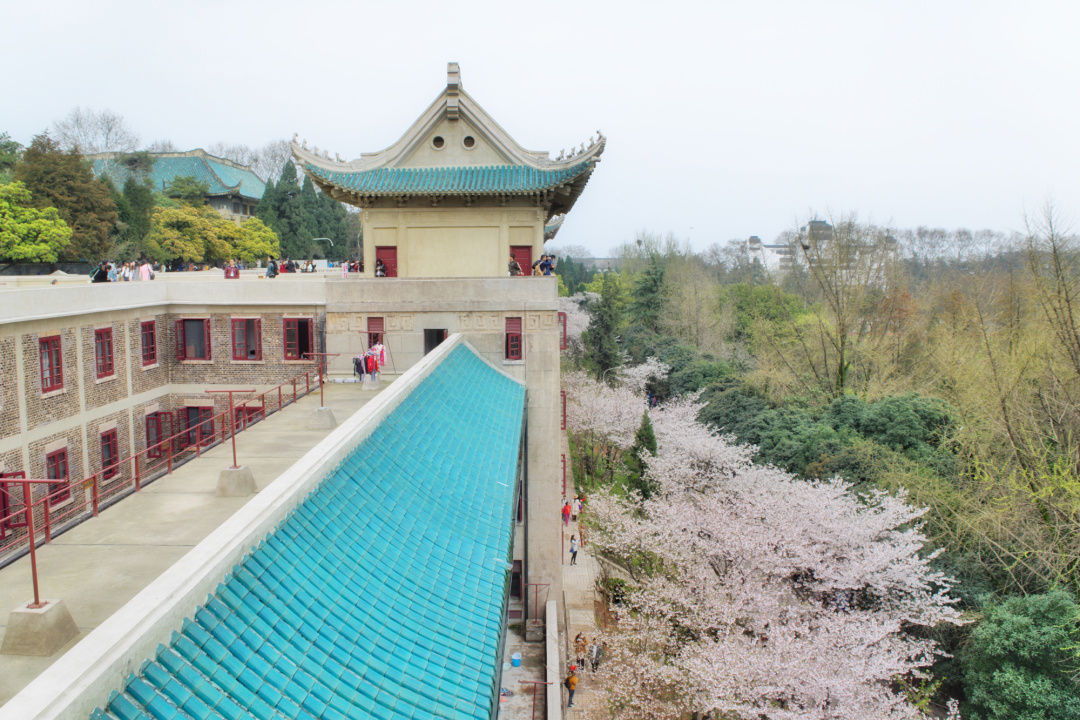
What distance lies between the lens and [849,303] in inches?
1297

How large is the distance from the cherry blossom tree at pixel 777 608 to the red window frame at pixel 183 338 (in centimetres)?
1277

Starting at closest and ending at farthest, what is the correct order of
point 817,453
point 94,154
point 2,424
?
1. point 2,424
2. point 817,453
3. point 94,154

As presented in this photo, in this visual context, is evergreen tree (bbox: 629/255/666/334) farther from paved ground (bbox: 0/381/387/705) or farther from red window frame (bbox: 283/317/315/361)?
paved ground (bbox: 0/381/387/705)

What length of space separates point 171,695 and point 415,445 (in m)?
6.11

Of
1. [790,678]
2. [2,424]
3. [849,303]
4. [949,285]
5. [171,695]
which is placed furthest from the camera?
[949,285]

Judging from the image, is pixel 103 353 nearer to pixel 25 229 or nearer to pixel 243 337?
pixel 243 337

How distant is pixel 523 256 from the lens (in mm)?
22625

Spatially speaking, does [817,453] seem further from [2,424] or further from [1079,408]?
[2,424]

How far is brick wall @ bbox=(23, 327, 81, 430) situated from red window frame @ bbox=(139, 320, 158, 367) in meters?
2.45

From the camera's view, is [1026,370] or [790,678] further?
[1026,370]

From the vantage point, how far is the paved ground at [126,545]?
6.99 metres

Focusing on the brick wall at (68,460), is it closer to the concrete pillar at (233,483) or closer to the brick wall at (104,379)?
the brick wall at (104,379)

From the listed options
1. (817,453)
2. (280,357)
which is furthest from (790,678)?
(280,357)

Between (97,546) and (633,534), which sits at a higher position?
(97,546)
